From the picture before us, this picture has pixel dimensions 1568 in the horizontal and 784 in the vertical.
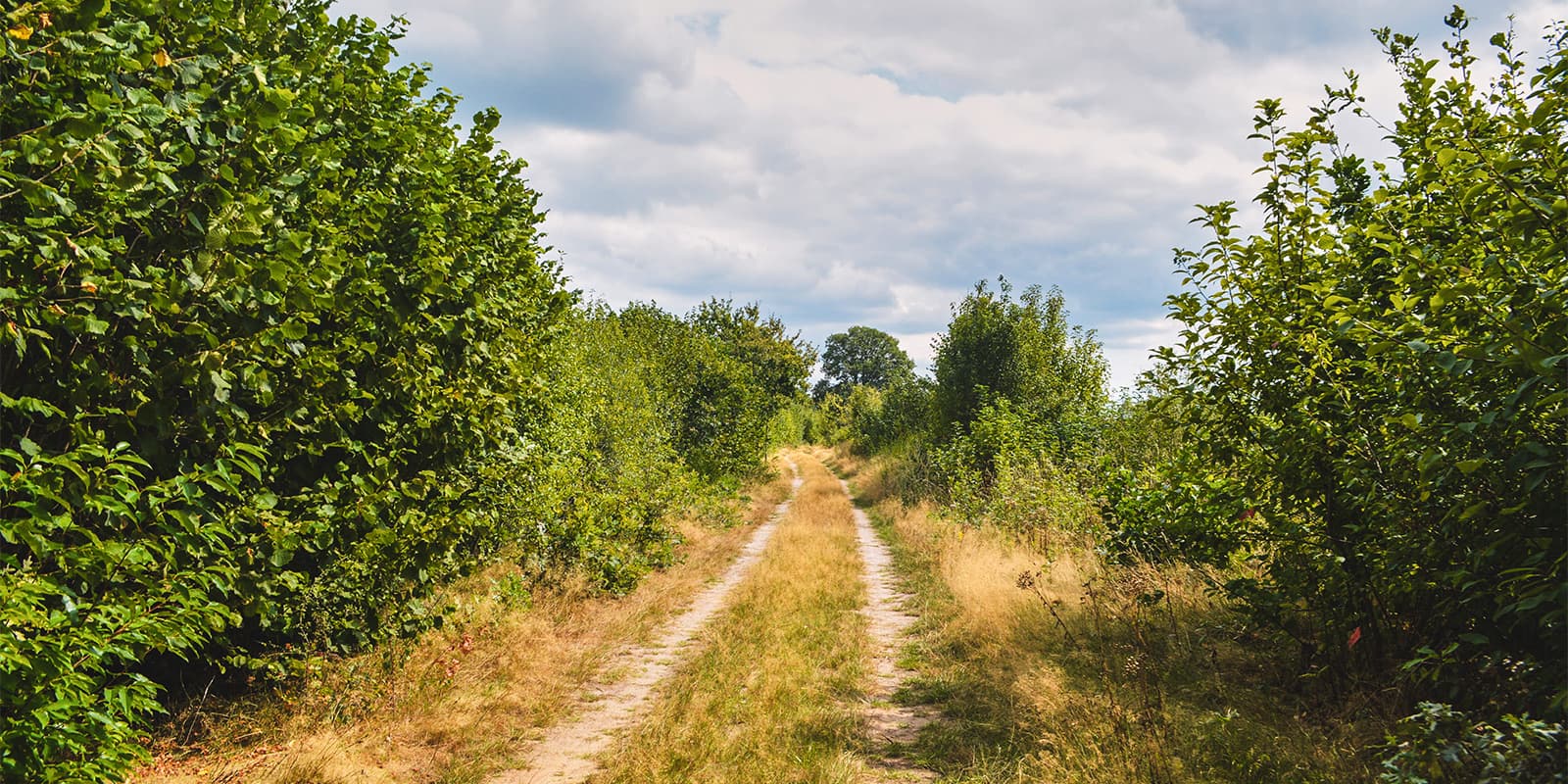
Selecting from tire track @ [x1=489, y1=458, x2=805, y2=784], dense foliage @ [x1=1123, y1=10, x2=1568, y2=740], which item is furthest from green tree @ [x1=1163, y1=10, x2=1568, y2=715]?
tire track @ [x1=489, y1=458, x2=805, y2=784]

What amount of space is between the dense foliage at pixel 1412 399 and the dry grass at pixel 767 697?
373cm

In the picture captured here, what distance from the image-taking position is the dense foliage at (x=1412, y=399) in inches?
130

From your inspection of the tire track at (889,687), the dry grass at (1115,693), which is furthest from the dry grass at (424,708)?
the dry grass at (1115,693)

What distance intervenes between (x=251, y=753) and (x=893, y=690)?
576cm

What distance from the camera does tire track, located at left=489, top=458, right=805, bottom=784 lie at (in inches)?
234

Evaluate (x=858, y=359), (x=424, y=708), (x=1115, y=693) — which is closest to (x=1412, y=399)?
(x=1115, y=693)

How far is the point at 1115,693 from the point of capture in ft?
20.1

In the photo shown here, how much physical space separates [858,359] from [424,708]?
11236 centimetres

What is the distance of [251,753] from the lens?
17.0 ft

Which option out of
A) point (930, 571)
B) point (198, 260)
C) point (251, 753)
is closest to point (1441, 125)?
point (198, 260)

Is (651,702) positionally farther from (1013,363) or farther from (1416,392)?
(1013,363)

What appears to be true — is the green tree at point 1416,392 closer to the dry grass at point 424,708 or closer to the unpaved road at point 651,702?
the unpaved road at point 651,702

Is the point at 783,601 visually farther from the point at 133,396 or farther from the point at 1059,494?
A: the point at 133,396

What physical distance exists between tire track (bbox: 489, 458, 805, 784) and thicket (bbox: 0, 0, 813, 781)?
173cm
